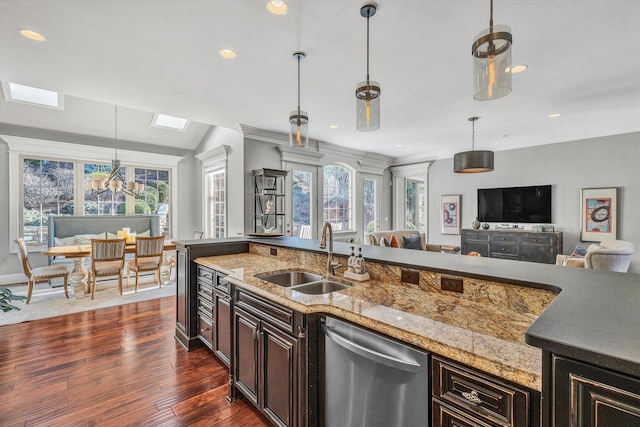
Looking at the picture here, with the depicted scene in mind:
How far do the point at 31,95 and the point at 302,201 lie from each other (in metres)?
4.87

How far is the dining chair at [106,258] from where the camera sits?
4.32m

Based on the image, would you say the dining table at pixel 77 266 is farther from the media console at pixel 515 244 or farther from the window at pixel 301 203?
the media console at pixel 515 244

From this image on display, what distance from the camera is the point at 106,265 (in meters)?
4.55

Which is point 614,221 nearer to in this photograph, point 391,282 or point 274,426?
point 391,282

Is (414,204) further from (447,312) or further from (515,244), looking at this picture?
(447,312)

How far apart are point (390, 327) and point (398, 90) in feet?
9.72

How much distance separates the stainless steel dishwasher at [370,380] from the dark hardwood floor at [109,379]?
84cm

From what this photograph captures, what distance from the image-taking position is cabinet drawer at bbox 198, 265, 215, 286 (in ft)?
8.51

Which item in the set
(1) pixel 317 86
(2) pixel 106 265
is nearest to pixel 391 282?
(1) pixel 317 86

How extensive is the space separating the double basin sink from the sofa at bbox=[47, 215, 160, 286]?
176 inches

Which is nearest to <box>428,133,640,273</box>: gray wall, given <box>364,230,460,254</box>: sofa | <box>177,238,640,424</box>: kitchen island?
<box>364,230,460,254</box>: sofa

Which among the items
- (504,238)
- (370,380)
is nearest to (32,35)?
(370,380)

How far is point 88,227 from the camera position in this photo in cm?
571

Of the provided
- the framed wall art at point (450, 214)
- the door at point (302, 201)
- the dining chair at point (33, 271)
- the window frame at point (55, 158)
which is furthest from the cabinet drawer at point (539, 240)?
the dining chair at point (33, 271)
